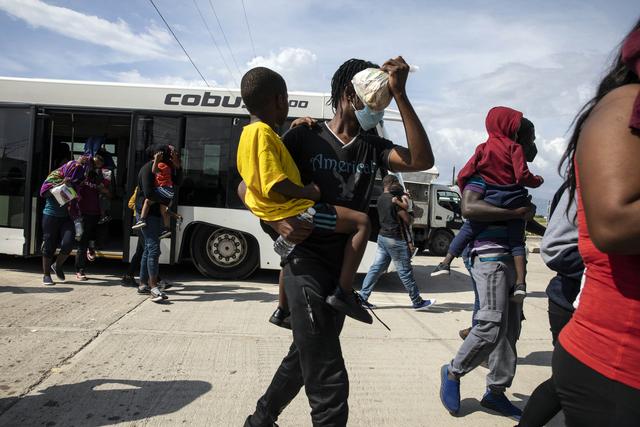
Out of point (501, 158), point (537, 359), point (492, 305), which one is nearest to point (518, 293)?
point (492, 305)

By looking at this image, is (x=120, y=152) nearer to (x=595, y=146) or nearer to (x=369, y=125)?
(x=369, y=125)

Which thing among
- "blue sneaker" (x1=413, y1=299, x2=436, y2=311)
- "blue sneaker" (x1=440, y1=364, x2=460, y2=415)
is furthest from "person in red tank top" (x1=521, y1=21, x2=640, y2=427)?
"blue sneaker" (x1=413, y1=299, x2=436, y2=311)

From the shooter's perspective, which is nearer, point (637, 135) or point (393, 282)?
point (637, 135)

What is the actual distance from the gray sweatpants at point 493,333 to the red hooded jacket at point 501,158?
1.85 feet

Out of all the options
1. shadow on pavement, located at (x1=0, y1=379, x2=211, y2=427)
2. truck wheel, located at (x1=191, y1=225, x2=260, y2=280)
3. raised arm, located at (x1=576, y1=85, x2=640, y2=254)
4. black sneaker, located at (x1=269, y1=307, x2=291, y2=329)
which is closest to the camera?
raised arm, located at (x1=576, y1=85, x2=640, y2=254)

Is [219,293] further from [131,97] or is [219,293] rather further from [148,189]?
[131,97]

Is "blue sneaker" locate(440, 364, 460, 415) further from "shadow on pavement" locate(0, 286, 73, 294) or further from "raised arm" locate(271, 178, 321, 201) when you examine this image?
"shadow on pavement" locate(0, 286, 73, 294)

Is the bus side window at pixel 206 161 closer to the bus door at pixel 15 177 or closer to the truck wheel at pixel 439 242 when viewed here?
the bus door at pixel 15 177

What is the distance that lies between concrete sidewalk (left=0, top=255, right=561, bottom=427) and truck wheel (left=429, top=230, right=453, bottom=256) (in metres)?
8.02

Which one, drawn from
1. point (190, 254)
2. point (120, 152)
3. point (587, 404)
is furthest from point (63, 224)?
point (587, 404)

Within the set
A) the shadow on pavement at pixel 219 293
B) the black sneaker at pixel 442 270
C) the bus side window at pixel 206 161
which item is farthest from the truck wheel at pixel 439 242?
the black sneaker at pixel 442 270

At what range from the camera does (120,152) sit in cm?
980

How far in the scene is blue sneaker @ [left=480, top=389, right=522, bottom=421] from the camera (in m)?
3.17

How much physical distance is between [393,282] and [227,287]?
3.05 m
